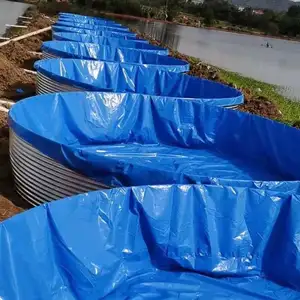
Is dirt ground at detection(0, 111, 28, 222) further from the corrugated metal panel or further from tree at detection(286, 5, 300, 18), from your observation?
tree at detection(286, 5, 300, 18)

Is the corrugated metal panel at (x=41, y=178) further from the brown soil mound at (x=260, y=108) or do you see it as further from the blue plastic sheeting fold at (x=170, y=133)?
the brown soil mound at (x=260, y=108)

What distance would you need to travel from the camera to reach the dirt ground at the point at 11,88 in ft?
14.3

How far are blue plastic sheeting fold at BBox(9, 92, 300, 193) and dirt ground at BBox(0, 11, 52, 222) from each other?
1.87 ft

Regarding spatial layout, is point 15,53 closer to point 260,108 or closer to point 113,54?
point 113,54

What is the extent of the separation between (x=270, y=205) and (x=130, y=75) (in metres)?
4.94

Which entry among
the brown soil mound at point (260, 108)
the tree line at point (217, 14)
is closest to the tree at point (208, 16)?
the tree line at point (217, 14)

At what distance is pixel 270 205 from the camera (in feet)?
12.2

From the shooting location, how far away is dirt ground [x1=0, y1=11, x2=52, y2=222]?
14.3 feet

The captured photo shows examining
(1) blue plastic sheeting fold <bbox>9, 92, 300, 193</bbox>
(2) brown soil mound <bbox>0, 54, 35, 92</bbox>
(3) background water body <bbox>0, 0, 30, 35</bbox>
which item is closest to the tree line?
(3) background water body <bbox>0, 0, 30, 35</bbox>

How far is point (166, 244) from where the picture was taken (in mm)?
3598

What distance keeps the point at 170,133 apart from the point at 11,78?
359 cm

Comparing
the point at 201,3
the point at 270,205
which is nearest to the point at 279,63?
the point at 270,205

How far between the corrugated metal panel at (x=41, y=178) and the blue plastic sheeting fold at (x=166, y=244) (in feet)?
1.89

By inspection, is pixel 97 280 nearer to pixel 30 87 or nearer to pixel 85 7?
pixel 30 87
